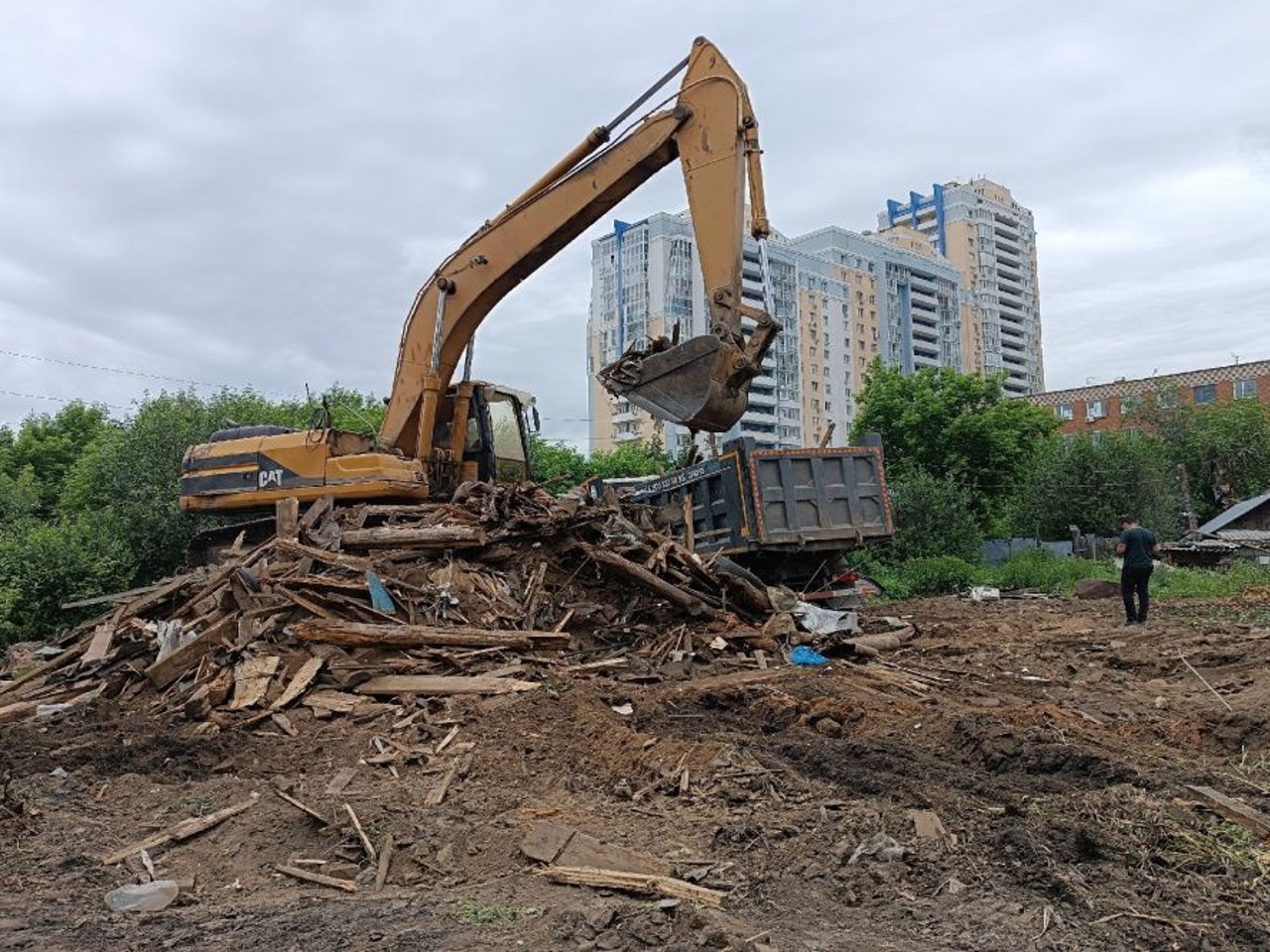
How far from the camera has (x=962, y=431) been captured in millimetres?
36281

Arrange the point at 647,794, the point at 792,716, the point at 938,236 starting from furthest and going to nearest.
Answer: the point at 938,236 < the point at 792,716 < the point at 647,794

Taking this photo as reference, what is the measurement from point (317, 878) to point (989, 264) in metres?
126

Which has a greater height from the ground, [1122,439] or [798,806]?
[1122,439]

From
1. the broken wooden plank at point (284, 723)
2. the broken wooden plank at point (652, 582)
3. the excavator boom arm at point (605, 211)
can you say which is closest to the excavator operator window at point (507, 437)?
the excavator boom arm at point (605, 211)

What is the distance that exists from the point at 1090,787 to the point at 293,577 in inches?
246

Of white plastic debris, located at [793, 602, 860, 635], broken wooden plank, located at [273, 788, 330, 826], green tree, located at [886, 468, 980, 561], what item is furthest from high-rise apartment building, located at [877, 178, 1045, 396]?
broken wooden plank, located at [273, 788, 330, 826]

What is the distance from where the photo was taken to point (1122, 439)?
35.0 metres

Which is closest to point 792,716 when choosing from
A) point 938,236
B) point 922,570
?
point 922,570

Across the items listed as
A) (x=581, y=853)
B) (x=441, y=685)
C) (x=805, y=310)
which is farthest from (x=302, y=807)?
(x=805, y=310)

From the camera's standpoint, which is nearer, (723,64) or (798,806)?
(798,806)

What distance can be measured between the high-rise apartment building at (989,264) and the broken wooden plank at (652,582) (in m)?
111

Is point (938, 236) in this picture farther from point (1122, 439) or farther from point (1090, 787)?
point (1090, 787)

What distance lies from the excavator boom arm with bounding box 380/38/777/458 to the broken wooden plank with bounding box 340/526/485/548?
6.28 feet

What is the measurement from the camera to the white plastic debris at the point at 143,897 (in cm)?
439
